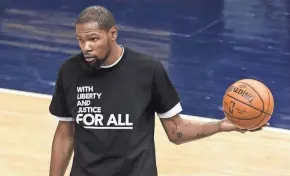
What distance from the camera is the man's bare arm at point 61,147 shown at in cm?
431

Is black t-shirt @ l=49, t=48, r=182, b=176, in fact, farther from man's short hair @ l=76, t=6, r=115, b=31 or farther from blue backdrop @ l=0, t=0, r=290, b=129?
blue backdrop @ l=0, t=0, r=290, b=129

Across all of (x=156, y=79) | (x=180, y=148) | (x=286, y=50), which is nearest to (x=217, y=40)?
(x=286, y=50)

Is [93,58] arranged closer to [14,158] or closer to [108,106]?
[108,106]

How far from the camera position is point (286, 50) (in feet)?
33.1

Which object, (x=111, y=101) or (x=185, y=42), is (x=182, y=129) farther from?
(x=185, y=42)

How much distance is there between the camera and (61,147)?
4320 mm

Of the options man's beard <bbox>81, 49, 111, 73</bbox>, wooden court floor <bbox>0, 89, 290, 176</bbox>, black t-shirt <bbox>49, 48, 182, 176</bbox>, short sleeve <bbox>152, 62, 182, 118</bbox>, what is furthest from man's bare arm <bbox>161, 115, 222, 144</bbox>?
wooden court floor <bbox>0, 89, 290, 176</bbox>

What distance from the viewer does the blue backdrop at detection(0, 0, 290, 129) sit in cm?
889

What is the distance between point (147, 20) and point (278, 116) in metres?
3.48

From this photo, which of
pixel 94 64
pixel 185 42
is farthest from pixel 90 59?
pixel 185 42

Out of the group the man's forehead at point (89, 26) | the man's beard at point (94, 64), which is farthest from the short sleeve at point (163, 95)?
the man's forehead at point (89, 26)

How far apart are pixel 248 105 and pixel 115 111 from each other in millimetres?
790

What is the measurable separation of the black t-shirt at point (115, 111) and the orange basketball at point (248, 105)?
0.40 meters

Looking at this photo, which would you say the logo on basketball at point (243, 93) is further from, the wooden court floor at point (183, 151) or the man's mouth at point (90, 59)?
the wooden court floor at point (183, 151)
